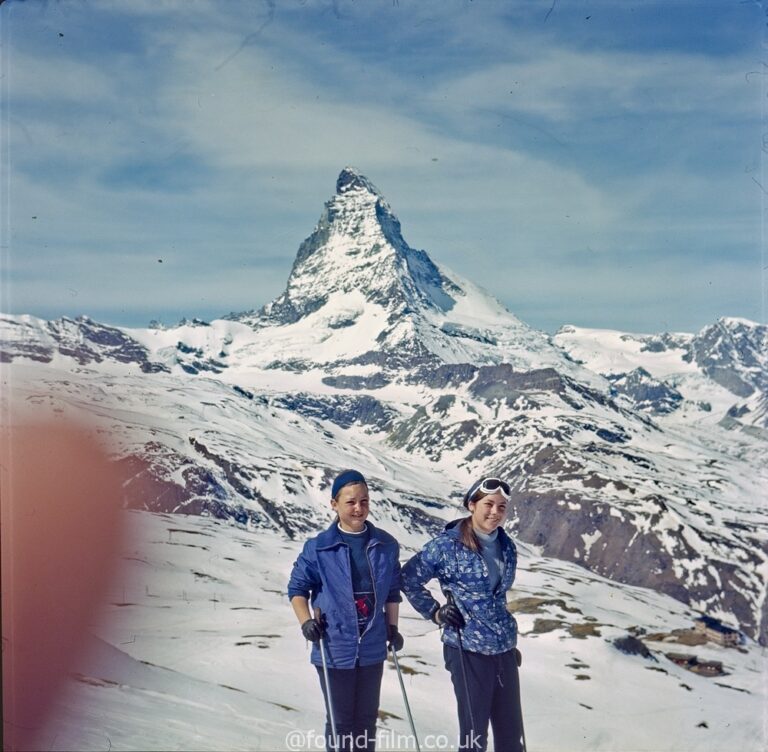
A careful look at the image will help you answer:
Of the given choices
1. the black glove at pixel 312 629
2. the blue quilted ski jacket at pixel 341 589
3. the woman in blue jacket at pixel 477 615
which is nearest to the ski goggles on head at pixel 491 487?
the woman in blue jacket at pixel 477 615

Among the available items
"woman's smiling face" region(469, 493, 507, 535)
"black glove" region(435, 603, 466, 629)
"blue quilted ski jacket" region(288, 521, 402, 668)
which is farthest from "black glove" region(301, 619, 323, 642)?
"woman's smiling face" region(469, 493, 507, 535)

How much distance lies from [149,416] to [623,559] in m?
104

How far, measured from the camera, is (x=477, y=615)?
26.5ft

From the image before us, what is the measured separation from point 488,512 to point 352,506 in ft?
3.68

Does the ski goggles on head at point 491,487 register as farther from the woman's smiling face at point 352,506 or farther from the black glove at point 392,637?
the black glove at point 392,637

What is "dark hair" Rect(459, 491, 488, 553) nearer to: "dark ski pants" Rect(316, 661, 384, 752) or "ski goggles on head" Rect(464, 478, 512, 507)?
"ski goggles on head" Rect(464, 478, 512, 507)

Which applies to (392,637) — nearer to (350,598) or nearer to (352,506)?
(350,598)

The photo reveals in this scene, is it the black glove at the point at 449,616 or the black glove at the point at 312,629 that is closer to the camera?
the black glove at the point at 312,629

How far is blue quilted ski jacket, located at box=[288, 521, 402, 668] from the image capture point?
789cm

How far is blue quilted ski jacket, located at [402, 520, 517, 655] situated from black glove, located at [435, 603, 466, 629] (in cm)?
6

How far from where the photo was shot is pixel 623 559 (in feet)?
611

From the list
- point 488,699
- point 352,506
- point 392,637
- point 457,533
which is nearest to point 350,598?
point 392,637

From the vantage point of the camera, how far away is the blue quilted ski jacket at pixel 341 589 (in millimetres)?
7887

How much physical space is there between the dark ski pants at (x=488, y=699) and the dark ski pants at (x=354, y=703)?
0.67 m
